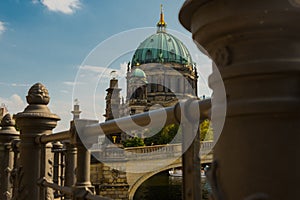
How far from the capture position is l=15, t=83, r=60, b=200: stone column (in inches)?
116

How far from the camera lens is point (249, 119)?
0.75 meters

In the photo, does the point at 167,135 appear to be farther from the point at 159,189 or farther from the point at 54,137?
the point at 159,189

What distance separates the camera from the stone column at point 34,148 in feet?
9.70

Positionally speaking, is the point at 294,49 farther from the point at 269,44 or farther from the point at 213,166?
the point at 213,166

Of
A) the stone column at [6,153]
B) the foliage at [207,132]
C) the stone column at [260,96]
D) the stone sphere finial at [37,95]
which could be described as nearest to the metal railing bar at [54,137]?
the stone sphere finial at [37,95]

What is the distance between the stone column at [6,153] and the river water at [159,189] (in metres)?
17.5

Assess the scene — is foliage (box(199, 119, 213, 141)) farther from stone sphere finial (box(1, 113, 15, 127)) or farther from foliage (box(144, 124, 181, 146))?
stone sphere finial (box(1, 113, 15, 127))

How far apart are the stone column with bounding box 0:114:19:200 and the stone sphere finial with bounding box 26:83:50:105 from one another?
1133mm

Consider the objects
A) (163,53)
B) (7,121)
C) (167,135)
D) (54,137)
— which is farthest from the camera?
(7,121)

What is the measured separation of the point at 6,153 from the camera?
4.11 meters

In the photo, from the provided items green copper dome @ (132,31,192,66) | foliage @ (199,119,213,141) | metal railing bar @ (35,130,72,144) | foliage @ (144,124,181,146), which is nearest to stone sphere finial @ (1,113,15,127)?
metal railing bar @ (35,130,72,144)

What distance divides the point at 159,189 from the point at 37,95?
70.5ft

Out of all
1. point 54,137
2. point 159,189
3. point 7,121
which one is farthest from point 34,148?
point 159,189

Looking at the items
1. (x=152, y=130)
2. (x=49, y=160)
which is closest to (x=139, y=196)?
(x=49, y=160)
